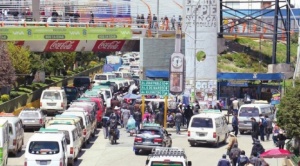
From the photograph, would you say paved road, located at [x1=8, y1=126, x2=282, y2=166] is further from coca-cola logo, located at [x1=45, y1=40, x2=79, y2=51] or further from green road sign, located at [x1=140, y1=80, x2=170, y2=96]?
coca-cola logo, located at [x1=45, y1=40, x2=79, y2=51]

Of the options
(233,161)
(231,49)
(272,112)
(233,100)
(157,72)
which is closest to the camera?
(233,161)

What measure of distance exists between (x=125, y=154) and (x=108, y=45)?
96.4 ft

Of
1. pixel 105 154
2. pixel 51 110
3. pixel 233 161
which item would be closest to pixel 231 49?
pixel 51 110

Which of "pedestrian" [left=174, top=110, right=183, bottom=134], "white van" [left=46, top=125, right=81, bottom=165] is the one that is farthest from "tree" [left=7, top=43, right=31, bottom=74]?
"white van" [left=46, top=125, right=81, bottom=165]

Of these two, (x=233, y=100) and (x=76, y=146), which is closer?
(x=76, y=146)

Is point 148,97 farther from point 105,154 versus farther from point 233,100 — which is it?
point 105,154

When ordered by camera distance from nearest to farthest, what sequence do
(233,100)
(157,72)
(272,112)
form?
(272,112) < (233,100) < (157,72)

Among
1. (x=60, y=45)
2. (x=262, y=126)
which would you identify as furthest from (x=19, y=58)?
(x=262, y=126)

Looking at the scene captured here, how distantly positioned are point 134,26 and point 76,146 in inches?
1430

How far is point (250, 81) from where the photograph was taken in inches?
2574

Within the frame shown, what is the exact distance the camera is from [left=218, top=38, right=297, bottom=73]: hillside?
80062 millimetres

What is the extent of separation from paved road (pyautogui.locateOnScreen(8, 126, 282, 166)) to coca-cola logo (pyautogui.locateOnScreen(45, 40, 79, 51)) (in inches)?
777

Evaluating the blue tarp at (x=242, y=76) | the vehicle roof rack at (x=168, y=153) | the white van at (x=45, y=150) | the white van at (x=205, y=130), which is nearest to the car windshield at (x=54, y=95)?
the blue tarp at (x=242, y=76)

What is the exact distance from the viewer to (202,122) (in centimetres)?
4028
